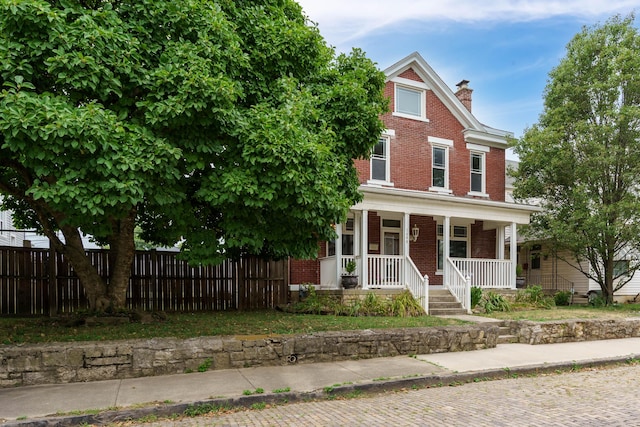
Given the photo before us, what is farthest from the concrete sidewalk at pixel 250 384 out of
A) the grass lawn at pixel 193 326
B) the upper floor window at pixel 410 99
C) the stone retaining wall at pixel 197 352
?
the upper floor window at pixel 410 99

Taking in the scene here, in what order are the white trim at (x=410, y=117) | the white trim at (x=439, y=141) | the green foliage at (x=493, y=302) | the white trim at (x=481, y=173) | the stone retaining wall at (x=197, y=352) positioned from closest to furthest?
the stone retaining wall at (x=197, y=352)
the green foliage at (x=493, y=302)
the white trim at (x=410, y=117)
the white trim at (x=439, y=141)
the white trim at (x=481, y=173)

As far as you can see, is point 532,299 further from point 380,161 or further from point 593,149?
point 380,161

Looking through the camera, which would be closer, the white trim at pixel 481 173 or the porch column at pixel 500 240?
the porch column at pixel 500 240

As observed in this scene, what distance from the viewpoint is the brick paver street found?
518cm

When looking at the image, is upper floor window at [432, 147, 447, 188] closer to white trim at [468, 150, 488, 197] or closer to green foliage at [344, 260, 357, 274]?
white trim at [468, 150, 488, 197]

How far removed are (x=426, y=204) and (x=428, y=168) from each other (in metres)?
3.01

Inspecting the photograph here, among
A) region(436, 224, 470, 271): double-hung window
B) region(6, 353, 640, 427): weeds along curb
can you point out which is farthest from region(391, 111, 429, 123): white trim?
region(6, 353, 640, 427): weeds along curb

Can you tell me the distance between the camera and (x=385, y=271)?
1393 cm

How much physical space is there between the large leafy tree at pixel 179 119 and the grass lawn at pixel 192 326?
3.51 feet

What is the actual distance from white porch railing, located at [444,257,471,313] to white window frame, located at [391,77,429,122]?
5.74 metres

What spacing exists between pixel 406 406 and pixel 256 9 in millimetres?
6913

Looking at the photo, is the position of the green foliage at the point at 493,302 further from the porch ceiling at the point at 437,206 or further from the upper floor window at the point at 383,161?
the upper floor window at the point at 383,161

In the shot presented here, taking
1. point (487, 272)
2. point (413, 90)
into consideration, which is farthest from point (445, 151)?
point (487, 272)

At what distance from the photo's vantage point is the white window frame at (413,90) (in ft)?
55.3
